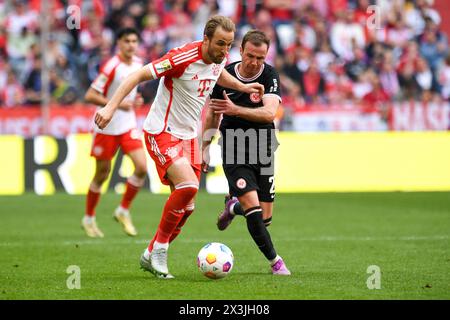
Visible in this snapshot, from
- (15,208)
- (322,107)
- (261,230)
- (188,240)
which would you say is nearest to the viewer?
(261,230)

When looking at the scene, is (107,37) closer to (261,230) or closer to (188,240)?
(188,240)

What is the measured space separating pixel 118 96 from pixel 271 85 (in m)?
1.62

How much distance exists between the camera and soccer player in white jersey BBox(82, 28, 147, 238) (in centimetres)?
1184

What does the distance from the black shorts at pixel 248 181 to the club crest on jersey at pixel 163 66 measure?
1240 mm

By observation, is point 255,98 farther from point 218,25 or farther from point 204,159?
point 218,25

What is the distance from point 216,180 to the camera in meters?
17.1

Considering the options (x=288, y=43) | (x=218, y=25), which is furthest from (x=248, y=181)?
(x=288, y=43)

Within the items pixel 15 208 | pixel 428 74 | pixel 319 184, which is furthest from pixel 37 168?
pixel 428 74

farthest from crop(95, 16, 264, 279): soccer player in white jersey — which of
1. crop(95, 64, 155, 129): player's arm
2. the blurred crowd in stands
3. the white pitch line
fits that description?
the blurred crowd in stands

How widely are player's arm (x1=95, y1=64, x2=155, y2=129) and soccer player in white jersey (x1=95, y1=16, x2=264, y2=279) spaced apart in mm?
104

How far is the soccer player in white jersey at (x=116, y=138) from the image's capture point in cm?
1184

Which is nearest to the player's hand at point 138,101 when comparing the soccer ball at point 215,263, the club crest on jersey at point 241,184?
the club crest on jersey at point 241,184

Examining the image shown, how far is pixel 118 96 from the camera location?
7.52 meters
